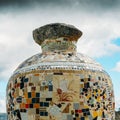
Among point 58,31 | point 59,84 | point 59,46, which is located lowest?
point 59,84

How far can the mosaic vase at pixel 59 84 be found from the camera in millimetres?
4574

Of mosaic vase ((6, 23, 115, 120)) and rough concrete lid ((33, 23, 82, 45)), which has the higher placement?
rough concrete lid ((33, 23, 82, 45))

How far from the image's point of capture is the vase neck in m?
4.92

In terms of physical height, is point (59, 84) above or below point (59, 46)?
below

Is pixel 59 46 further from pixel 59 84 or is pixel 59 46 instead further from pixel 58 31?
pixel 59 84

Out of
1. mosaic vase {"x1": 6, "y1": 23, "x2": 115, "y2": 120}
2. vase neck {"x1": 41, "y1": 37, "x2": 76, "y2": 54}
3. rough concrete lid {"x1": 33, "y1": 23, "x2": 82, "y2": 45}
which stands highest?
rough concrete lid {"x1": 33, "y1": 23, "x2": 82, "y2": 45}

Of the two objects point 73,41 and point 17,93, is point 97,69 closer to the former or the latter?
point 73,41

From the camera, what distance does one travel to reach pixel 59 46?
4930mm

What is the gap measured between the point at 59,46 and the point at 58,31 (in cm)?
18

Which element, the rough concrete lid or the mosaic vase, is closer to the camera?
the mosaic vase

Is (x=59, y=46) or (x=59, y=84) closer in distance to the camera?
(x=59, y=84)

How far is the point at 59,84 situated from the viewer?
4590mm

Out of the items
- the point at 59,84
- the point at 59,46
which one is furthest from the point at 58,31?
the point at 59,84

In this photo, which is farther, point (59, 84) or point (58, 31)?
point (58, 31)
